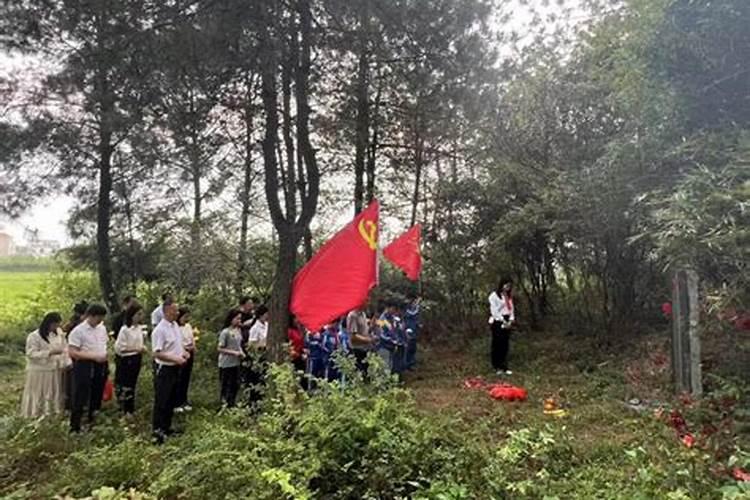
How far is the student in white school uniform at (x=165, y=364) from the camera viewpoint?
5.89 meters

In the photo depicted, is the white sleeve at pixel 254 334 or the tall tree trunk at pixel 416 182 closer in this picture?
Result: the white sleeve at pixel 254 334

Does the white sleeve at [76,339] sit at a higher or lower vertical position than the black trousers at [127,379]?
higher

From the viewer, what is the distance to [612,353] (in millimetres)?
9875

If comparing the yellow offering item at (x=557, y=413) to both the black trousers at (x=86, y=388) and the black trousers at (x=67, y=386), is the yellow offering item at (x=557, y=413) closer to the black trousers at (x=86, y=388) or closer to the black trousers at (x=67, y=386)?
the black trousers at (x=86, y=388)

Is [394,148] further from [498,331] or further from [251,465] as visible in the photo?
[251,465]

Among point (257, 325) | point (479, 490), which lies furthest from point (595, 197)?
point (479, 490)

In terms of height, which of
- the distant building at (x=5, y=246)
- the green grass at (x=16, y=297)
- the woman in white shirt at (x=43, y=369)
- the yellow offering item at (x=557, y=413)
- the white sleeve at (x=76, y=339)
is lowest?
the yellow offering item at (x=557, y=413)

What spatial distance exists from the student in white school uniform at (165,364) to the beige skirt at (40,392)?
4.13 feet

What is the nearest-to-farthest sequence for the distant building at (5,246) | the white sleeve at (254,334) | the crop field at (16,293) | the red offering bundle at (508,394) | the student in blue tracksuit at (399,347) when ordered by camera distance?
the red offering bundle at (508,394), the white sleeve at (254,334), the student in blue tracksuit at (399,347), the crop field at (16,293), the distant building at (5,246)

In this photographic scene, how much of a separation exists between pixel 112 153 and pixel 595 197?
9.70m

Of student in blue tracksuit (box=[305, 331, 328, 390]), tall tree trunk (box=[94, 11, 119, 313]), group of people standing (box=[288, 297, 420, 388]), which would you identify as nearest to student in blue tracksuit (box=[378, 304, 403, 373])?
group of people standing (box=[288, 297, 420, 388])

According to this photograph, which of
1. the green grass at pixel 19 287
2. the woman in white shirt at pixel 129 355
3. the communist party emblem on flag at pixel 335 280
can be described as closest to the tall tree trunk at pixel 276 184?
the woman in white shirt at pixel 129 355

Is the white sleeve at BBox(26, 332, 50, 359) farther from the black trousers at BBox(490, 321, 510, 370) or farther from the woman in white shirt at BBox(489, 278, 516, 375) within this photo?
the black trousers at BBox(490, 321, 510, 370)

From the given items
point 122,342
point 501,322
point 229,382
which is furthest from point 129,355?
point 501,322
